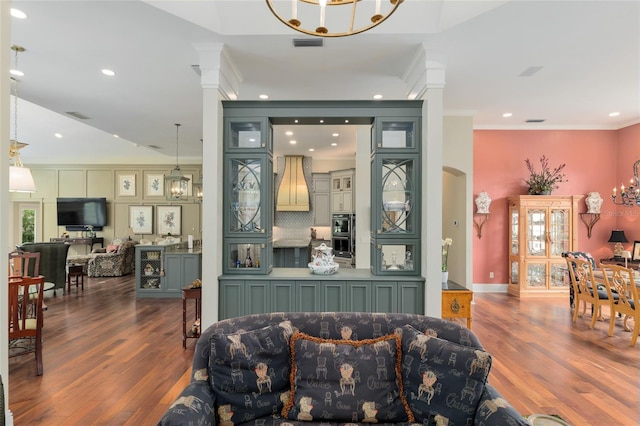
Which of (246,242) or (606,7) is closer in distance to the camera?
(606,7)

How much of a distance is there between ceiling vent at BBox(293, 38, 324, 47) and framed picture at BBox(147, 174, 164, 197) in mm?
8464

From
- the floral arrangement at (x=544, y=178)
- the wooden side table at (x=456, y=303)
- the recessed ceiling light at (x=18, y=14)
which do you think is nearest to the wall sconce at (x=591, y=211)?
the floral arrangement at (x=544, y=178)

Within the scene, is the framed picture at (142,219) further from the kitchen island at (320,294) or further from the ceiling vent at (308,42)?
the ceiling vent at (308,42)

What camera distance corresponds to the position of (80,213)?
10.3 meters

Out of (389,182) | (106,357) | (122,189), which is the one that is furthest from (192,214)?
(389,182)

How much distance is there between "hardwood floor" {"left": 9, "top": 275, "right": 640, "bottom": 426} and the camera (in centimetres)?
278

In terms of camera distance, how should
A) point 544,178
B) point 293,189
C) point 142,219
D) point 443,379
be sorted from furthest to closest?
point 142,219 < point 293,189 < point 544,178 < point 443,379

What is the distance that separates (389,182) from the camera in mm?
3832

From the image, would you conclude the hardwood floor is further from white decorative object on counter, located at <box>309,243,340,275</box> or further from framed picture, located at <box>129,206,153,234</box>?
framed picture, located at <box>129,206,153,234</box>

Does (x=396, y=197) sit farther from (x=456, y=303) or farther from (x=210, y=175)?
(x=210, y=175)

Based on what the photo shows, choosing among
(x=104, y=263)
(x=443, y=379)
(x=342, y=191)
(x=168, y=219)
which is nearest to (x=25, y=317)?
(x=443, y=379)

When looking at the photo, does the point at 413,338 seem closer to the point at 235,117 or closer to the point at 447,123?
the point at 235,117

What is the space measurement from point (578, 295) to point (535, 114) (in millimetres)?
3059

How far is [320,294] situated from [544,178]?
5.52 m
